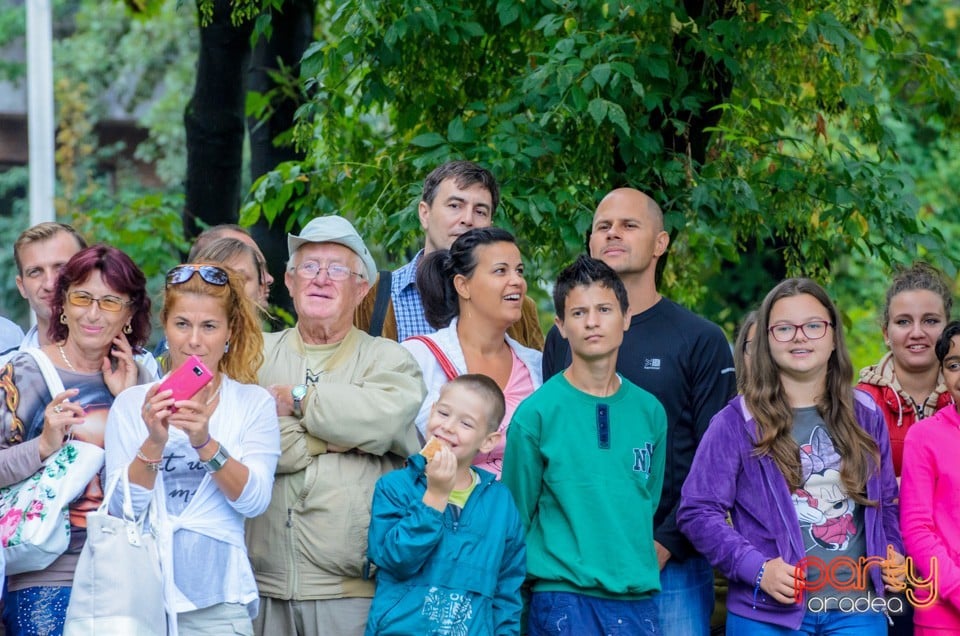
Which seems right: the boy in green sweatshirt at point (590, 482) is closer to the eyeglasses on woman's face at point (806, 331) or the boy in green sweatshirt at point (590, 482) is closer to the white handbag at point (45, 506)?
the eyeglasses on woman's face at point (806, 331)

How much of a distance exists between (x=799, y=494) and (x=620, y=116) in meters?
2.04

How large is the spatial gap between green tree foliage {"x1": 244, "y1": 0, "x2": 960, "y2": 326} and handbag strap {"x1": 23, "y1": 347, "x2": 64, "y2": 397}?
222 centimetres

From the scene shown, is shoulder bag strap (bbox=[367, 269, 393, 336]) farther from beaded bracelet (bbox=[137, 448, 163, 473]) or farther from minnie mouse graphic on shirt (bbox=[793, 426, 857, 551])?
minnie mouse graphic on shirt (bbox=[793, 426, 857, 551])

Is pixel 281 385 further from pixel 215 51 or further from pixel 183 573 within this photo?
pixel 215 51

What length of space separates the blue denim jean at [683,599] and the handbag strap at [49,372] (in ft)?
7.42

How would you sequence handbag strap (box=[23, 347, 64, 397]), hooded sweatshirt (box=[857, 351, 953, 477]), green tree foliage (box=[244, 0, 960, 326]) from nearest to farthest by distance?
handbag strap (box=[23, 347, 64, 397]) → hooded sweatshirt (box=[857, 351, 953, 477]) → green tree foliage (box=[244, 0, 960, 326])

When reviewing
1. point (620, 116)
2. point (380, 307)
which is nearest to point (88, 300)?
point (380, 307)

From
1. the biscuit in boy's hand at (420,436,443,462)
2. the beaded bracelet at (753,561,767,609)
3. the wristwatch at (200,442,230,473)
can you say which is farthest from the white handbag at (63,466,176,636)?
the beaded bracelet at (753,561,767,609)

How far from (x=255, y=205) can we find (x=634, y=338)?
2970 millimetres

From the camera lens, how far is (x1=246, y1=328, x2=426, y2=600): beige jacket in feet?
14.4

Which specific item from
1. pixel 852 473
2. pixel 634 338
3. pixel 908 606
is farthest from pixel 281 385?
pixel 908 606

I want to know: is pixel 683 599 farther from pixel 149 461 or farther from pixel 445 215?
pixel 149 461

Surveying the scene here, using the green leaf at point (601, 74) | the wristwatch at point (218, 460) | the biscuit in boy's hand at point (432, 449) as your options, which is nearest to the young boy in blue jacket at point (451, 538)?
the biscuit in boy's hand at point (432, 449)

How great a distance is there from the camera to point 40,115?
51.0 feet
